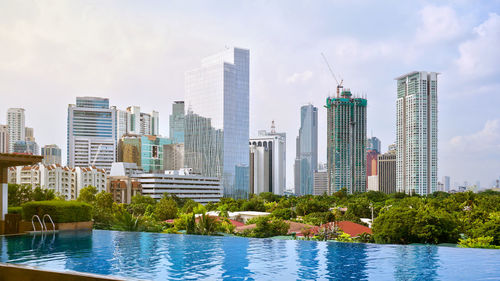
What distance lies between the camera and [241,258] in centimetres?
1214

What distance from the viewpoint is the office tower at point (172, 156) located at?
17850cm

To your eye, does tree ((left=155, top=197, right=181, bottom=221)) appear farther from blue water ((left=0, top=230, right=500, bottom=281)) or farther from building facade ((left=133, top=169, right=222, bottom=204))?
building facade ((left=133, top=169, right=222, bottom=204))

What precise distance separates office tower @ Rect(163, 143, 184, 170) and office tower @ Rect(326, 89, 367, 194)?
200ft

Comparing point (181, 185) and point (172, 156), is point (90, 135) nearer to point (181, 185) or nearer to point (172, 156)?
point (172, 156)

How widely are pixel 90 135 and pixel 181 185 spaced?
75328 millimetres

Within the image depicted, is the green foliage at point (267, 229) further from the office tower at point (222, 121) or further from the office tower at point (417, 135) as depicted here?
the office tower at point (417, 135)

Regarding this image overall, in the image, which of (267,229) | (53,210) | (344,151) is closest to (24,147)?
(344,151)

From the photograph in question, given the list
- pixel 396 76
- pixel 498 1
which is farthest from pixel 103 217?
pixel 396 76

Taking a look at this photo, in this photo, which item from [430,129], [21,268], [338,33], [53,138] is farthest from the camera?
[53,138]

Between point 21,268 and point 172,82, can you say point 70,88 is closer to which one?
point 172,82

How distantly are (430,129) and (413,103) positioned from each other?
1288cm

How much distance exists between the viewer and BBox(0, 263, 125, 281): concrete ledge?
4.85 meters

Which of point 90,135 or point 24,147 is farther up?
point 90,135

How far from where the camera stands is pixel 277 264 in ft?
37.3
